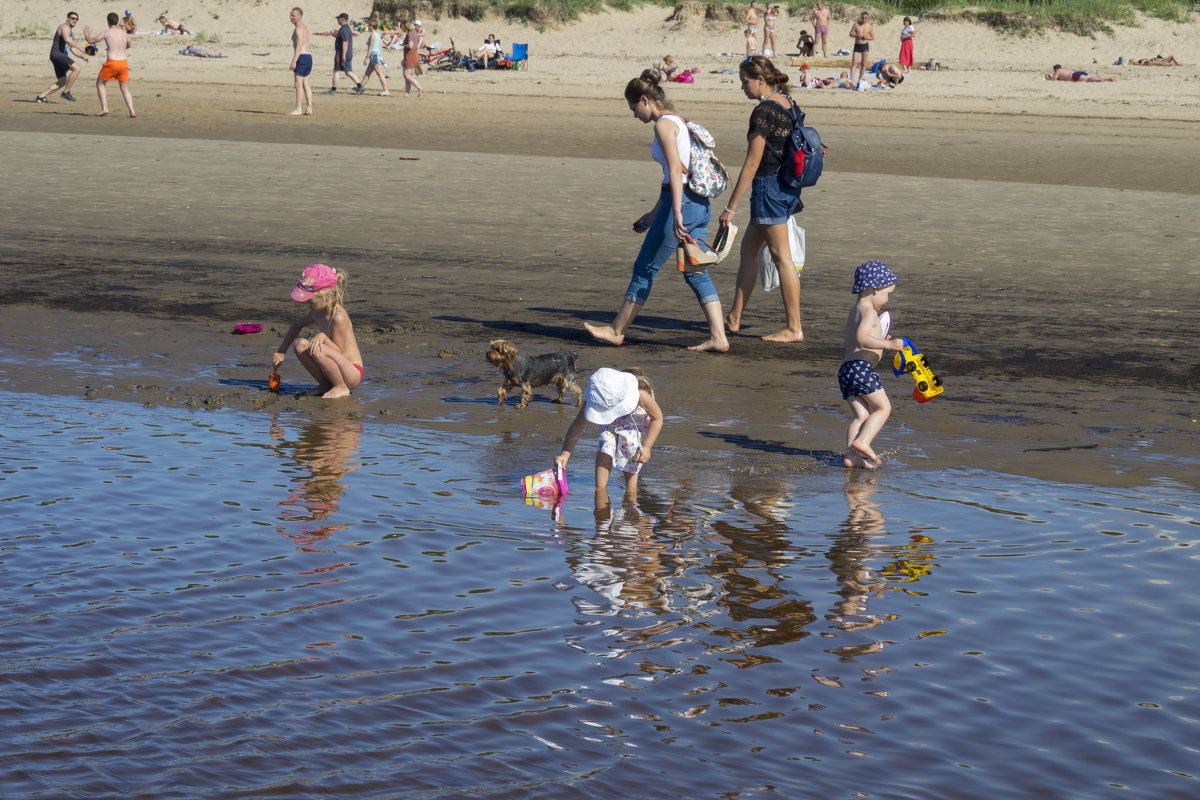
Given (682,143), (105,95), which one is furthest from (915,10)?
(682,143)

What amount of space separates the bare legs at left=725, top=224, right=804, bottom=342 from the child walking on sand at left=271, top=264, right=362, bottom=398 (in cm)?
317

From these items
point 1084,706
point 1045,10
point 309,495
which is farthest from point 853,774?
point 1045,10

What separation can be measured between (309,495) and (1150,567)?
12.7ft

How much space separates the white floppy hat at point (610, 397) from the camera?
7.02 m

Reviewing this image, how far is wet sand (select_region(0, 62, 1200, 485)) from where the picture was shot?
8.89 meters

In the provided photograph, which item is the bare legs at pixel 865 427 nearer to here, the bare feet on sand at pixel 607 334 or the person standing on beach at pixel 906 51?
the bare feet on sand at pixel 607 334

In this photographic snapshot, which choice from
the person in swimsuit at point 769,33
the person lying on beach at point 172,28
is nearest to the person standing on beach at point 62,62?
the person in swimsuit at point 769,33

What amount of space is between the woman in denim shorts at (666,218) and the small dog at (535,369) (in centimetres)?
166

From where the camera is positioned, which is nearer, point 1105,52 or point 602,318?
point 602,318

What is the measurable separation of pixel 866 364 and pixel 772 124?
2852mm

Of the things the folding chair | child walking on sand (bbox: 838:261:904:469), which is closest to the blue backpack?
child walking on sand (bbox: 838:261:904:469)

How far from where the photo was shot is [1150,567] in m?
6.03

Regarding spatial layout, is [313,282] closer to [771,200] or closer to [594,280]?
[771,200]

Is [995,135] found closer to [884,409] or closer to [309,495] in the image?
[884,409]
